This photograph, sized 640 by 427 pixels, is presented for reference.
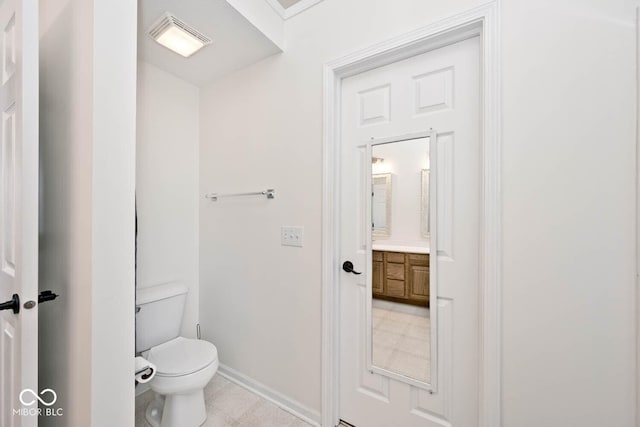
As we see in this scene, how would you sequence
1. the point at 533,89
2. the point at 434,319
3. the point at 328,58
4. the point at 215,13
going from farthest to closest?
the point at 328,58 < the point at 215,13 < the point at 434,319 < the point at 533,89

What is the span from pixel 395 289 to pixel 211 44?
1863 millimetres

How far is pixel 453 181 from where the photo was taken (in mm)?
1255

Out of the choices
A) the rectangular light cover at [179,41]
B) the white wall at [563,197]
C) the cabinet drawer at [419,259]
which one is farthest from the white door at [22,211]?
the cabinet drawer at [419,259]

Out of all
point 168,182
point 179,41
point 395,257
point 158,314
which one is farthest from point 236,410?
point 179,41

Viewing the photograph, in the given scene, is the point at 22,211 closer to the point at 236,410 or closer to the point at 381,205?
the point at 381,205

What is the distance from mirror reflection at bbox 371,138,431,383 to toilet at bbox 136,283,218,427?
993 millimetres

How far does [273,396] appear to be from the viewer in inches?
67.8

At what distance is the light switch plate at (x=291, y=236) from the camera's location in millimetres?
1618

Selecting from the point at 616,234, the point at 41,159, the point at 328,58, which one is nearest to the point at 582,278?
the point at 616,234

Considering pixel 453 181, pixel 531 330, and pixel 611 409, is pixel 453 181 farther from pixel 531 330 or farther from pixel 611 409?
pixel 611 409

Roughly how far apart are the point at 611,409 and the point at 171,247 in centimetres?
245

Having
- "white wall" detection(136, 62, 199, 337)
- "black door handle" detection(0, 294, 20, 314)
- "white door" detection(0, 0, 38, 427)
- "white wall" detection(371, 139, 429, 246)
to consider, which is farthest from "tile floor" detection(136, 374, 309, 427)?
"white wall" detection(371, 139, 429, 246)

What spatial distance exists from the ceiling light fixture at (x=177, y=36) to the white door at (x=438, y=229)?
948 mm

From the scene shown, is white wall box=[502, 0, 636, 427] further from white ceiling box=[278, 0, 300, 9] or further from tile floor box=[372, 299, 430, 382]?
white ceiling box=[278, 0, 300, 9]
